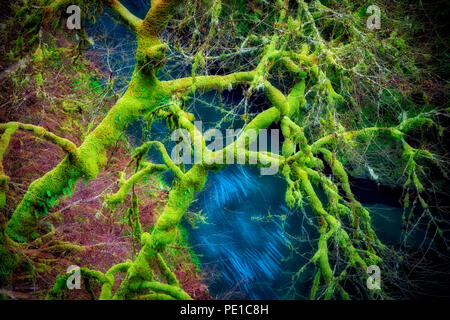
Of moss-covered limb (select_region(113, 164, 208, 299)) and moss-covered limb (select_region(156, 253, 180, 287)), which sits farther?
moss-covered limb (select_region(156, 253, 180, 287))

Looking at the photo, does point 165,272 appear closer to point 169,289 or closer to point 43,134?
point 169,289

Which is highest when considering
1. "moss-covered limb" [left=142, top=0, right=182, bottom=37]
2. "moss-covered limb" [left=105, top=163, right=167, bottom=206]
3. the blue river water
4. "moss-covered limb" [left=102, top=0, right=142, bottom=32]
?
"moss-covered limb" [left=102, top=0, right=142, bottom=32]

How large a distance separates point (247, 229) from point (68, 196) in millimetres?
4543

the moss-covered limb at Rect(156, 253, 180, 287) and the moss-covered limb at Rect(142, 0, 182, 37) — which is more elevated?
the moss-covered limb at Rect(142, 0, 182, 37)

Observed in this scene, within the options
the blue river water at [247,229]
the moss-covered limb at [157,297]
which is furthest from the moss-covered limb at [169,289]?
the blue river water at [247,229]

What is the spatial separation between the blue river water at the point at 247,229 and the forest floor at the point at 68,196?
724mm

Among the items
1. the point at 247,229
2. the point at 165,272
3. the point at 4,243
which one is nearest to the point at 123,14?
the point at 4,243

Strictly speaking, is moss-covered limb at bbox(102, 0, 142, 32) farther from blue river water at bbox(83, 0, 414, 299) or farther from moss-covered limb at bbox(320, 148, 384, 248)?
blue river water at bbox(83, 0, 414, 299)

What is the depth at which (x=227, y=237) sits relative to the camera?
752cm

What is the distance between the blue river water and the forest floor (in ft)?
2.37

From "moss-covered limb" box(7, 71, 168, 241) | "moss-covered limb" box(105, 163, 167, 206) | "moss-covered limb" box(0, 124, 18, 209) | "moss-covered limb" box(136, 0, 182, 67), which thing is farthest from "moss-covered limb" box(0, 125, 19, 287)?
"moss-covered limb" box(136, 0, 182, 67)

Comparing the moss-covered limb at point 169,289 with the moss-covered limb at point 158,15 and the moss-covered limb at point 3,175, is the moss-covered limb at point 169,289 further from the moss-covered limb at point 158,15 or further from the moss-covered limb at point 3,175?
the moss-covered limb at point 158,15

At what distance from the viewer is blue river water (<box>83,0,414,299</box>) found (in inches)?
273
